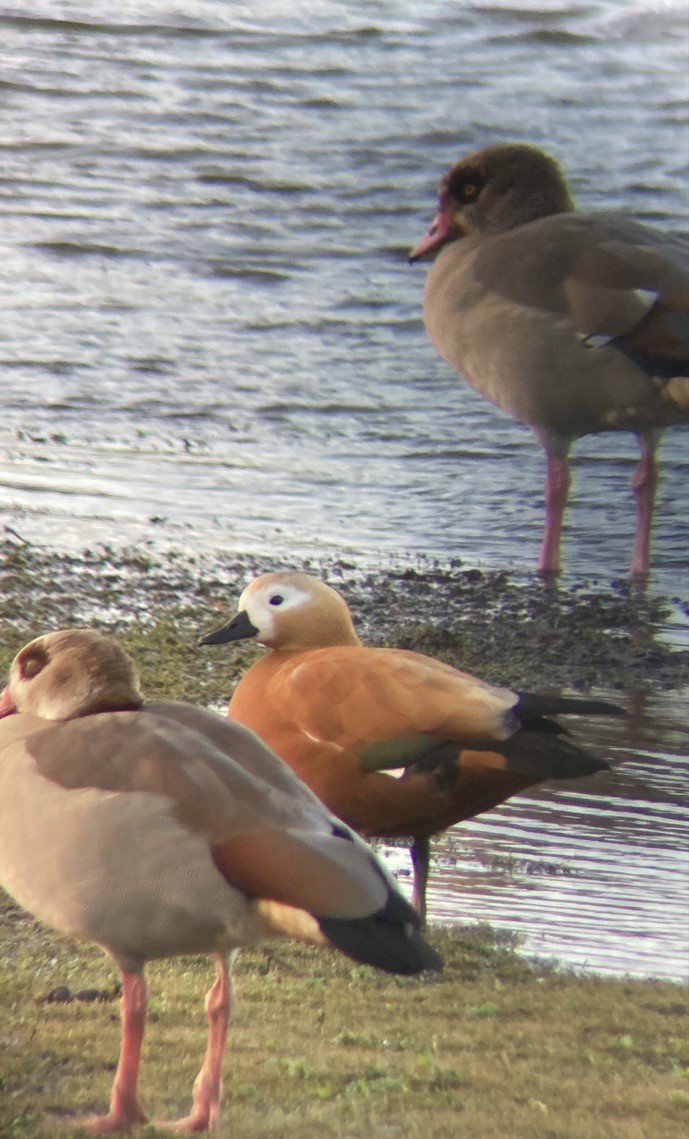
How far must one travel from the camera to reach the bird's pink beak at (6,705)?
3.02 m

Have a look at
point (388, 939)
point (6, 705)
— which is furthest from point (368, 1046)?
point (6, 705)

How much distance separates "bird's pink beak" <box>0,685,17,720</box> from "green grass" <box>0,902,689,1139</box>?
56 centimetres

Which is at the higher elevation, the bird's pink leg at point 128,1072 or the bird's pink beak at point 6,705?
the bird's pink beak at point 6,705

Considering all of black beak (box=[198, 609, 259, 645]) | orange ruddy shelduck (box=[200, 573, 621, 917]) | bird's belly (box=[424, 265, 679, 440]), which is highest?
orange ruddy shelduck (box=[200, 573, 621, 917])

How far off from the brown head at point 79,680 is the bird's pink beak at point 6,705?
7 cm

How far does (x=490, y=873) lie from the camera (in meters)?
4.00

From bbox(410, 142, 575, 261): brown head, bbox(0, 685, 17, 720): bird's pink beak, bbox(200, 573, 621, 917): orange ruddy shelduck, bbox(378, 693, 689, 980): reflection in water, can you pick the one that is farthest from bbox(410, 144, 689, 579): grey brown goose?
bbox(0, 685, 17, 720): bird's pink beak

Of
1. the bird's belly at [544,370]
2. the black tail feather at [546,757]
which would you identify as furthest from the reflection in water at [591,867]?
the bird's belly at [544,370]

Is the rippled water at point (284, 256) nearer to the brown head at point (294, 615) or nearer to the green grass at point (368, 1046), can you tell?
the brown head at point (294, 615)

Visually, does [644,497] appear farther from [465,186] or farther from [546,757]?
[546,757]

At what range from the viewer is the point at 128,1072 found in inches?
104

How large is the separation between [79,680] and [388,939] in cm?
77

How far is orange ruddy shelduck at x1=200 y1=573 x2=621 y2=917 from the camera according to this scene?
350 cm

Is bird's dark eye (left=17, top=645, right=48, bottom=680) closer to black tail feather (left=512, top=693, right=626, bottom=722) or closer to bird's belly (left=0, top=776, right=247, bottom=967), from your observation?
bird's belly (left=0, top=776, right=247, bottom=967)
